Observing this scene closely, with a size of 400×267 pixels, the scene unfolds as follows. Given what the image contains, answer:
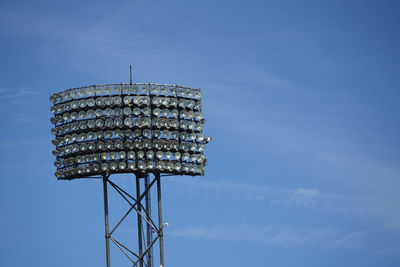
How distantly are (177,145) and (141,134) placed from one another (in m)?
3.21

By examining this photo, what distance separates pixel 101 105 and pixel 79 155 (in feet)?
14.8

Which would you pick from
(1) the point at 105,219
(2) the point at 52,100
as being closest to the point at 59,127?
(2) the point at 52,100

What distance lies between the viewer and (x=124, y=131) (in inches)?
3209

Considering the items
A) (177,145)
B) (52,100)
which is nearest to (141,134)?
(177,145)

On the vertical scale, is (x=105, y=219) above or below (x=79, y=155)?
below

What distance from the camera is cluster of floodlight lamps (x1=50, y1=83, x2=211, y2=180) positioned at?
3201 inches

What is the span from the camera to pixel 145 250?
82875 millimetres

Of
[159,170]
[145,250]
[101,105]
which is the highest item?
[101,105]

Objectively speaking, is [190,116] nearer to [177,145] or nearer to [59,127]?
[177,145]

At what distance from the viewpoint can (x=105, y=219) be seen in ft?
270

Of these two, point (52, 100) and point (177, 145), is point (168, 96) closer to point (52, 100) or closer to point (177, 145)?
point (177, 145)

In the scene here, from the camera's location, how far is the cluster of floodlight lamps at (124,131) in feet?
267

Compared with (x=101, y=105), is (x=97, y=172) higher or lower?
lower

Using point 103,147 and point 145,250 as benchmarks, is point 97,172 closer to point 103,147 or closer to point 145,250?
point 103,147
